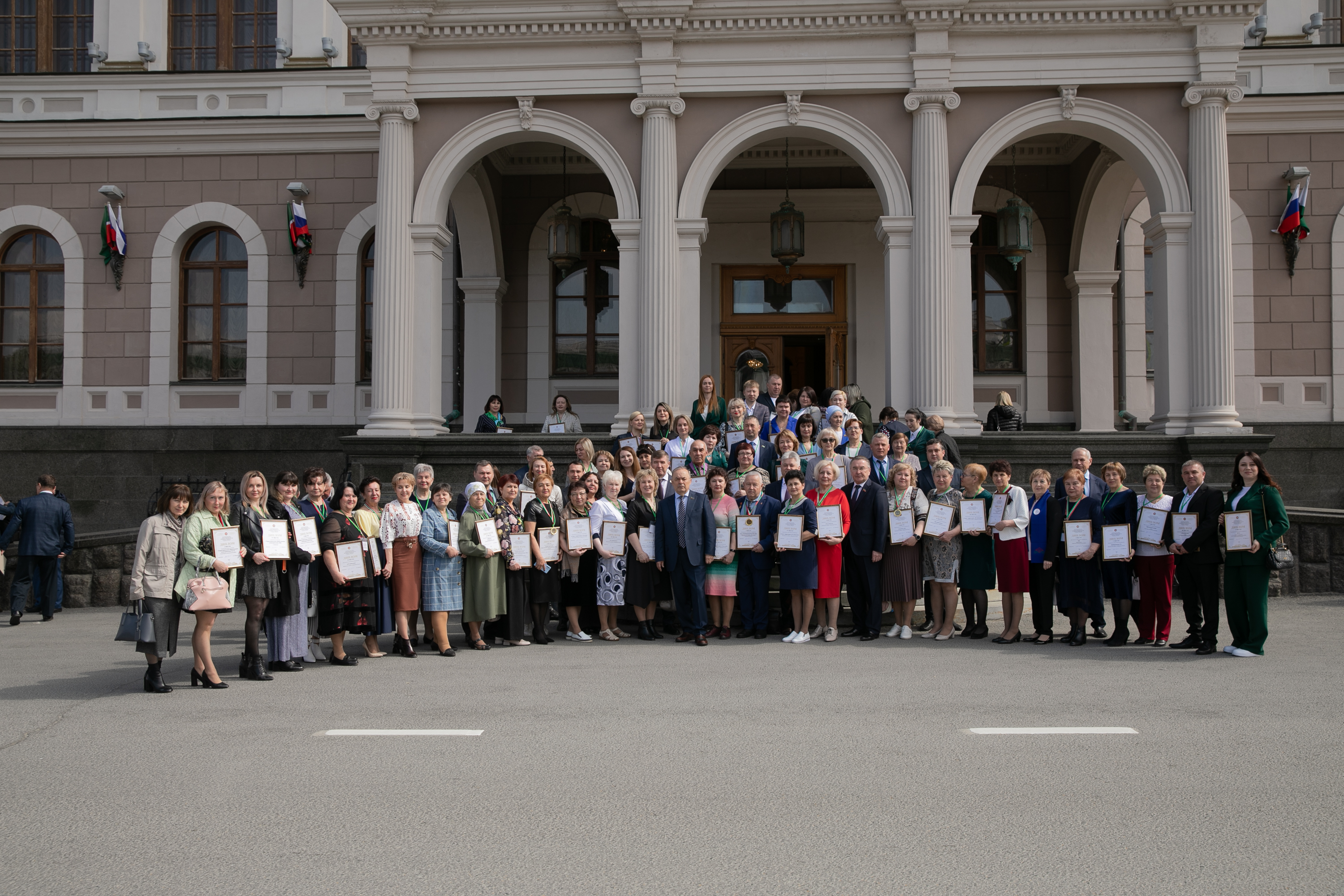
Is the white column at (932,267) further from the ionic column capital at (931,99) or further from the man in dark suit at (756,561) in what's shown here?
the man in dark suit at (756,561)

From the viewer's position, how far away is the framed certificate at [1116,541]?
10.2 metres

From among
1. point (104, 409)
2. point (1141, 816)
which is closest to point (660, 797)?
point (1141, 816)

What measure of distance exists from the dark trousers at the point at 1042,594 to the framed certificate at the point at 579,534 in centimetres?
427

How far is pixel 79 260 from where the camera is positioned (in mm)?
18578

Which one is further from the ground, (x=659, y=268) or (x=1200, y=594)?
(x=659, y=268)

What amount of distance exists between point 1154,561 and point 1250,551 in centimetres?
94

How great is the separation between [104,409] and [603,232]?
9.07 meters

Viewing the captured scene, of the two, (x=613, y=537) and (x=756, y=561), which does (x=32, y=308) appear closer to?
(x=613, y=537)

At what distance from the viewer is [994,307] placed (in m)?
19.1

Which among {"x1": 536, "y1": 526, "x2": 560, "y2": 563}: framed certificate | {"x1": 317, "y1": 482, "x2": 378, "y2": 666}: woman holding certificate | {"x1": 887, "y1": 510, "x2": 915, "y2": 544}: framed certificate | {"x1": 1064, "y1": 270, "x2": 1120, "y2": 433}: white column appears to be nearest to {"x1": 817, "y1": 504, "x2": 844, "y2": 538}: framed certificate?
{"x1": 887, "y1": 510, "x2": 915, "y2": 544}: framed certificate

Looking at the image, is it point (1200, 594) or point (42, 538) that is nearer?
point (1200, 594)

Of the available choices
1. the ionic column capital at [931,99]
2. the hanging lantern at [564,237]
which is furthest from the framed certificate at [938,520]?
the hanging lantern at [564,237]

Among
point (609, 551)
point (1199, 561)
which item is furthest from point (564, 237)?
point (1199, 561)

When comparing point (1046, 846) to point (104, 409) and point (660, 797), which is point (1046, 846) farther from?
point (104, 409)
